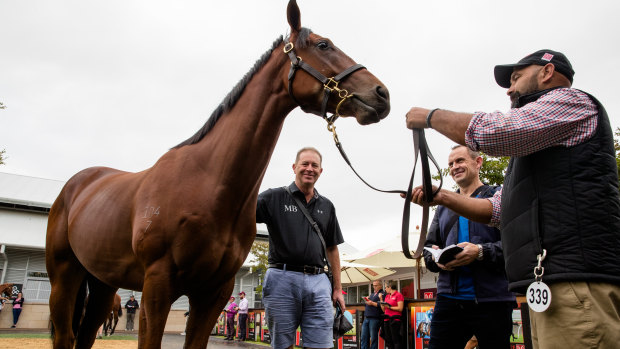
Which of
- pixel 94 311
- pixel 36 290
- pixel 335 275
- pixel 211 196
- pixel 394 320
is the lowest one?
pixel 394 320

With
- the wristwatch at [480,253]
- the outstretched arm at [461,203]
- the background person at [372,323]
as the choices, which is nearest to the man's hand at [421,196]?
the outstretched arm at [461,203]

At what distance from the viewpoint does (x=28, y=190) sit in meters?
30.6

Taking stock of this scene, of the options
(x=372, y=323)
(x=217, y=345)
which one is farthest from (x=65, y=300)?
(x=217, y=345)

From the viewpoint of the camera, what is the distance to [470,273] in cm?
359

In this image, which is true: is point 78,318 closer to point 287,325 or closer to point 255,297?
point 287,325

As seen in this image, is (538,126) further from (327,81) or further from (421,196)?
(327,81)

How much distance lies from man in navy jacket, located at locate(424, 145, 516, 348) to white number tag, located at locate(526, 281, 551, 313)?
1.37 m

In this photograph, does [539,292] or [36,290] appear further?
[36,290]

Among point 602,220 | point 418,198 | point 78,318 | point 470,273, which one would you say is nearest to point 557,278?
point 602,220

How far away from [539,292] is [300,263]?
2.34 metres

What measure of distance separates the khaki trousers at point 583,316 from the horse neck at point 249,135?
1993 millimetres

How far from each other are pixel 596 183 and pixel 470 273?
1931mm

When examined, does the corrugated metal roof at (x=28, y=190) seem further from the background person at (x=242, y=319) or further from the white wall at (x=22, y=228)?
the background person at (x=242, y=319)

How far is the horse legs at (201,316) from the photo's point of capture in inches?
125
